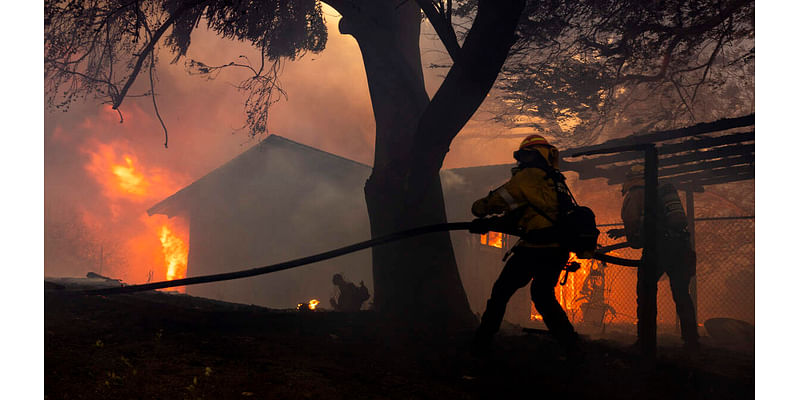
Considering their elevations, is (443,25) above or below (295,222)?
above

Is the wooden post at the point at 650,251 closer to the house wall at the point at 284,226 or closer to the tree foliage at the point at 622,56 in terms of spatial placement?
the tree foliage at the point at 622,56

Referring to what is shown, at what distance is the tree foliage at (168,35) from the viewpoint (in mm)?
8016

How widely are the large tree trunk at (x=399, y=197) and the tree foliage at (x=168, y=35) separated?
1.69 meters

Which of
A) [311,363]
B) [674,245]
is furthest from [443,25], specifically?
[311,363]

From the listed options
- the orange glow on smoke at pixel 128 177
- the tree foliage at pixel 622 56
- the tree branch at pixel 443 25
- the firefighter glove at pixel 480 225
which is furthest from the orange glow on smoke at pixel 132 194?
the firefighter glove at pixel 480 225

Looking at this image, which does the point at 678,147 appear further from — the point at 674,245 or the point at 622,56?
the point at 622,56

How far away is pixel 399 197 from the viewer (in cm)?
745

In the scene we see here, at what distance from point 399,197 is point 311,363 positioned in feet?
11.0

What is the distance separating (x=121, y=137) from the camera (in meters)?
35.0

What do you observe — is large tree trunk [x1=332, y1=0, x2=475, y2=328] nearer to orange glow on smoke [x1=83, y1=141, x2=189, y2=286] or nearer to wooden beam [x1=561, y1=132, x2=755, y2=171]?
wooden beam [x1=561, y1=132, x2=755, y2=171]

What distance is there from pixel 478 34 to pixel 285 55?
5.75 m


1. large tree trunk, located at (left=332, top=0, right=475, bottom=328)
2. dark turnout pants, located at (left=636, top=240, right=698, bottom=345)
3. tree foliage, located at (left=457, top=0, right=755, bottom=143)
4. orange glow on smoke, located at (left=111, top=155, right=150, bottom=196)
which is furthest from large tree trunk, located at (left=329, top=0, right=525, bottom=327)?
orange glow on smoke, located at (left=111, top=155, right=150, bottom=196)
